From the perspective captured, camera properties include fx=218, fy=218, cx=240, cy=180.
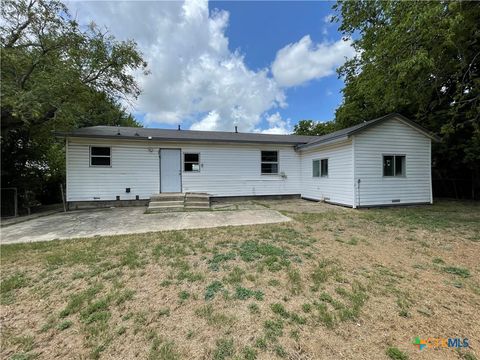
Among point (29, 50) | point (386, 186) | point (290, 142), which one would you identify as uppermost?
point (29, 50)

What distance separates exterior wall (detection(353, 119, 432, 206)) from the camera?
861 cm

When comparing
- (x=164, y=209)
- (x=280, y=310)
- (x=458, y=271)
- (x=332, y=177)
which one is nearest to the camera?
(x=280, y=310)

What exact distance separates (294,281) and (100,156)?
9.80m

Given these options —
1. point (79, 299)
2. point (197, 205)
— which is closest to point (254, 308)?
point (79, 299)

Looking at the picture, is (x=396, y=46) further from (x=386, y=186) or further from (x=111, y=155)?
(x=111, y=155)

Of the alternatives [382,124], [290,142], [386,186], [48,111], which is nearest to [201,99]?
[290,142]

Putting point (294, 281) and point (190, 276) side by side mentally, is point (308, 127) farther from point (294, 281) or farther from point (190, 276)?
point (190, 276)

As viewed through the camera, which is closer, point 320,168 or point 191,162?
point 320,168

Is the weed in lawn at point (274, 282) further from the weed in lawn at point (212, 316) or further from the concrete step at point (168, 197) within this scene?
the concrete step at point (168, 197)

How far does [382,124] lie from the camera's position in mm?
8867

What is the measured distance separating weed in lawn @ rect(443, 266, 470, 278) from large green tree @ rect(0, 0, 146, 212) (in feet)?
34.9

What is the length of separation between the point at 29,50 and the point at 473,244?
13.9 meters

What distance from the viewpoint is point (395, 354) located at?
182 cm

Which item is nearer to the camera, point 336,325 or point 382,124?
point 336,325
